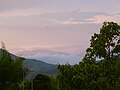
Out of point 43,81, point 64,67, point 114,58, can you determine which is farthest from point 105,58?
point 43,81

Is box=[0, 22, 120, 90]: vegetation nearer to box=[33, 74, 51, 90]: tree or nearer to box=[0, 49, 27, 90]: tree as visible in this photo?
box=[0, 49, 27, 90]: tree

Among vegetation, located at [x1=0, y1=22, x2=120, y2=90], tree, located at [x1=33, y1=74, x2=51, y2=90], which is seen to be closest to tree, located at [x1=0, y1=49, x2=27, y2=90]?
tree, located at [x1=33, y1=74, x2=51, y2=90]

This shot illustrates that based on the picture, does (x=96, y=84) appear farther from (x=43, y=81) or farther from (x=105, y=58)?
(x=43, y=81)

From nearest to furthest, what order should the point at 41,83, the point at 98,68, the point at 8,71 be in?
the point at 98,68 < the point at 8,71 < the point at 41,83

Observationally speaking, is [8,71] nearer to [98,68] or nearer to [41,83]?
[41,83]

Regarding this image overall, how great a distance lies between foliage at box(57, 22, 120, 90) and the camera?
26.8 metres

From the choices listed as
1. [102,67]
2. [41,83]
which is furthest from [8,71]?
[102,67]

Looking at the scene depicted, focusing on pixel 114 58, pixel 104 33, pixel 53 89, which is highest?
pixel 104 33

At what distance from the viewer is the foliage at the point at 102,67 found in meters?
26.8

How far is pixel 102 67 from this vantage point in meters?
27.3

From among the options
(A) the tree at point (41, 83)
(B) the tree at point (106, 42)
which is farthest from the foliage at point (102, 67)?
(A) the tree at point (41, 83)

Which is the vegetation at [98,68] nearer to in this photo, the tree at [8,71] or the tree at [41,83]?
the tree at [8,71]

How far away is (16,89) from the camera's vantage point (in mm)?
46719

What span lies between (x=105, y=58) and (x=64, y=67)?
3223mm
